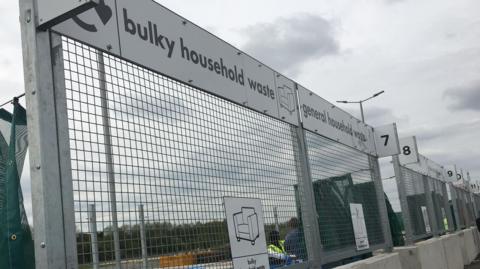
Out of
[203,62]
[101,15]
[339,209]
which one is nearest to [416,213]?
[339,209]

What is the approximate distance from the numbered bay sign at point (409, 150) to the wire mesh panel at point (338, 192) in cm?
447

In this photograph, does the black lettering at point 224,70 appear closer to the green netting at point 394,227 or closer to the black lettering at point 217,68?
the black lettering at point 217,68

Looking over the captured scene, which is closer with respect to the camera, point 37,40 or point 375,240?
point 37,40

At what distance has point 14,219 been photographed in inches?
114

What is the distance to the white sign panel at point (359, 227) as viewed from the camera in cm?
685

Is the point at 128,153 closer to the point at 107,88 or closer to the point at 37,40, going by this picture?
the point at 107,88

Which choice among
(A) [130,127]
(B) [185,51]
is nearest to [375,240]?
A: (B) [185,51]

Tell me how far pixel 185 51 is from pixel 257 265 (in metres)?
1.74

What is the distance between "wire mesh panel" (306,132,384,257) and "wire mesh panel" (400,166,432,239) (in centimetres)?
336

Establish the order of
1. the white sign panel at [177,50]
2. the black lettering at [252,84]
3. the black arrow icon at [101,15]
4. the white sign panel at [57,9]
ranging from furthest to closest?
the black lettering at [252,84] < the white sign panel at [177,50] < the black arrow icon at [101,15] < the white sign panel at [57,9]

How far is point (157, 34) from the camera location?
12.3 ft

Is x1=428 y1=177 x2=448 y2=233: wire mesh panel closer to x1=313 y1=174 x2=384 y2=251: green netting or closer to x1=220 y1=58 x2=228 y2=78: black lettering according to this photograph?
x1=313 y1=174 x2=384 y2=251: green netting

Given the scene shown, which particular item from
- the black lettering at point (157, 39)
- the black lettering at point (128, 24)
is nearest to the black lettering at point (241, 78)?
the black lettering at point (157, 39)

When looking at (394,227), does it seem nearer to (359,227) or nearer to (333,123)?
(359,227)
